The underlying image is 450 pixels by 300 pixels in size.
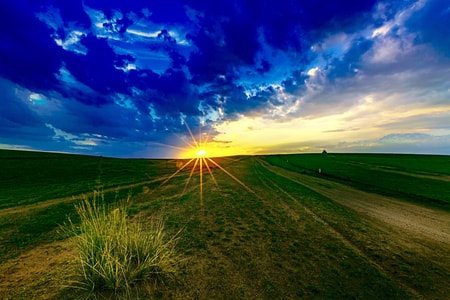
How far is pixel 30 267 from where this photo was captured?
283 inches

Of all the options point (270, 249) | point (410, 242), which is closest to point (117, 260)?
point (270, 249)

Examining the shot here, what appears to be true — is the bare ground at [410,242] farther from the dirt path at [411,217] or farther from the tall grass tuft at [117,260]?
the tall grass tuft at [117,260]

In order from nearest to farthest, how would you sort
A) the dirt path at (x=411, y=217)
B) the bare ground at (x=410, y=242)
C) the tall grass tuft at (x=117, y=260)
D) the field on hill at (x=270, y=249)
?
the tall grass tuft at (x=117, y=260) → the field on hill at (x=270, y=249) → the bare ground at (x=410, y=242) → the dirt path at (x=411, y=217)

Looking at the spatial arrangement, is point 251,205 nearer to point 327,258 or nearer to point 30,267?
point 327,258

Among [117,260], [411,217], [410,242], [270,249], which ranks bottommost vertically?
[411,217]

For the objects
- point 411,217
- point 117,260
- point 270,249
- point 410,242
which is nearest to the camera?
point 117,260

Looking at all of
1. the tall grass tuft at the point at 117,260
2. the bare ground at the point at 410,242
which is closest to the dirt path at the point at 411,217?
the bare ground at the point at 410,242

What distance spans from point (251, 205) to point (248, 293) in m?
9.33

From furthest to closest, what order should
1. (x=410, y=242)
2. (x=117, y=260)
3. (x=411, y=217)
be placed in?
(x=411, y=217) < (x=410, y=242) < (x=117, y=260)

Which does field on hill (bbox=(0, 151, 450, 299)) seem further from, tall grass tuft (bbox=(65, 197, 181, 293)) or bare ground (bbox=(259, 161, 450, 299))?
tall grass tuft (bbox=(65, 197, 181, 293))

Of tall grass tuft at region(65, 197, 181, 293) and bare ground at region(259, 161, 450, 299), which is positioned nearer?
tall grass tuft at region(65, 197, 181, 293)

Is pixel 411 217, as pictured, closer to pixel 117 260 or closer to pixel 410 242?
pixel 410 242

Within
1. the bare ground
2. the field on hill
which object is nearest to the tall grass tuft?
the field on hill

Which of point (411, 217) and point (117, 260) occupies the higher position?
point (117, 260)
